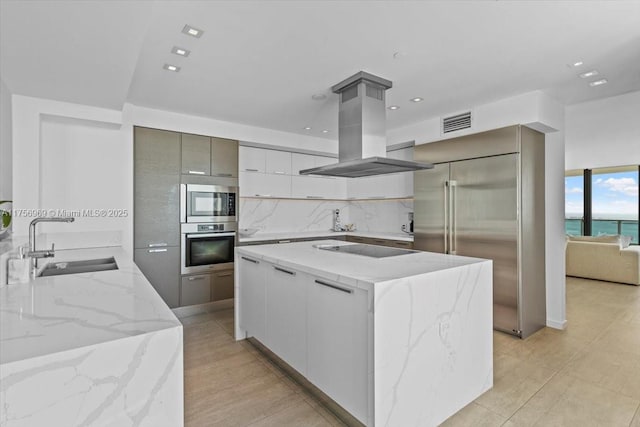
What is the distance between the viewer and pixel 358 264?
2.03m

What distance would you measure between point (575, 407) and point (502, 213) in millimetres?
1797

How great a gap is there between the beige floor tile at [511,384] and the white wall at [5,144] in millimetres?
3776

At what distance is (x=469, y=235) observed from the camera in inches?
142

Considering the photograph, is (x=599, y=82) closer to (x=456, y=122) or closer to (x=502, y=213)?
(x=456, y=122)

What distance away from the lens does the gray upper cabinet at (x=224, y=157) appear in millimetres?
4133

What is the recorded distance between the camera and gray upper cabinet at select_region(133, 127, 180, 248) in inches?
142

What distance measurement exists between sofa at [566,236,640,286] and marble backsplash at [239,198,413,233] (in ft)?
10.9

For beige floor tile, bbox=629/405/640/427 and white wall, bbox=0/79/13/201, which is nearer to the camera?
beige floor tile, bbox=629/405/640/427

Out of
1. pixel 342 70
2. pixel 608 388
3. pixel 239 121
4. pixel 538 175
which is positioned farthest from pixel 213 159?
pixel 608 388

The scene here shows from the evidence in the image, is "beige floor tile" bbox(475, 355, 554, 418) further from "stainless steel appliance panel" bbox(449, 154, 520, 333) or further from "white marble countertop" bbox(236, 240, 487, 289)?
"white marble countertop" bbox(236, 240, 487, 289)

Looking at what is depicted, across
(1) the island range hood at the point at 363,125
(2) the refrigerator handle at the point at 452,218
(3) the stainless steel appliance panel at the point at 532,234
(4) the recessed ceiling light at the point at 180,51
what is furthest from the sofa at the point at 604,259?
(4) the recessed ceiling light at the point at 180,51

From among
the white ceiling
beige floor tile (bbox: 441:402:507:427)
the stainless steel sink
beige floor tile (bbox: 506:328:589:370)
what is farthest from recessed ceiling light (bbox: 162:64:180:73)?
beige floor tile (bbox: 506:328:589:370)

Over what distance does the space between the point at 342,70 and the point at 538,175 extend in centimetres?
241

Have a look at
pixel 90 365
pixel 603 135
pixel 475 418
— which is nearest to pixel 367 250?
pixel 475 418
